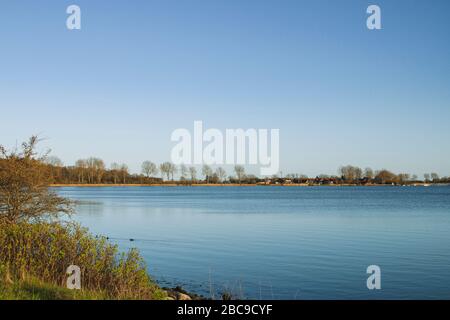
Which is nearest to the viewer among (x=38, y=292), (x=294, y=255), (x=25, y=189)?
(x=38, y=292)

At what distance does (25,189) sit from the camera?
23.0m

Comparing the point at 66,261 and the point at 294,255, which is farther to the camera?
the point at 294,255

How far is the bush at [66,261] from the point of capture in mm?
15969

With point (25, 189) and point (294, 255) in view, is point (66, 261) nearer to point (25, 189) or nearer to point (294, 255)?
point (25, 189)

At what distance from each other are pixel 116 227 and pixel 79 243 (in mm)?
33278

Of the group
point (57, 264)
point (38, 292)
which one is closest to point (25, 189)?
point (57, 264)

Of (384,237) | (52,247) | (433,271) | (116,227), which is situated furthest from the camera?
(116,227)

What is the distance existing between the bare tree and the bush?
4.12 meters

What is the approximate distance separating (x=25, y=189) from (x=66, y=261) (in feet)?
24.2

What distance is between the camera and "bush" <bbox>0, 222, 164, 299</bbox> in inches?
629

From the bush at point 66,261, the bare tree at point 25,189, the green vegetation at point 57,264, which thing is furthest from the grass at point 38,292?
the bare tree at point 25,189

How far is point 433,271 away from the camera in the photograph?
2711 cm
